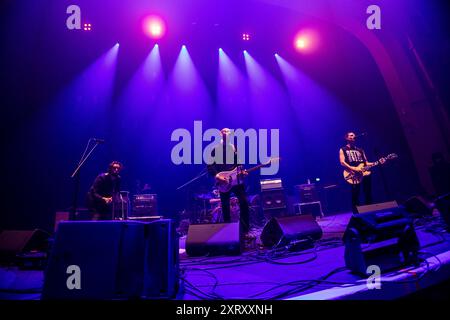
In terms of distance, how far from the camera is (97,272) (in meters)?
1.78

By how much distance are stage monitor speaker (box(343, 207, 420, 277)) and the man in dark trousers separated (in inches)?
172

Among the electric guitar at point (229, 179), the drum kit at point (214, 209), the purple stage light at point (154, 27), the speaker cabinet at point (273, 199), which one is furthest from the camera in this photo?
the speaker cabinet at point (273, 199)

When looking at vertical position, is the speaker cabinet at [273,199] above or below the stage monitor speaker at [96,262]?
above

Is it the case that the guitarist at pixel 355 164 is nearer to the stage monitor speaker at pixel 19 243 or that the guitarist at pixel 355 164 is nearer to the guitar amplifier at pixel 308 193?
the guitar amplifier at pixel 308 193

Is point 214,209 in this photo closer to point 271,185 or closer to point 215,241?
point 271,185

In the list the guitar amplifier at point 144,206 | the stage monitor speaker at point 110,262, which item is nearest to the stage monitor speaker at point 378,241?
the stage monitor speaker at point 110,262

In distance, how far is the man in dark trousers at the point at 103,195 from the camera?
5.01 meters

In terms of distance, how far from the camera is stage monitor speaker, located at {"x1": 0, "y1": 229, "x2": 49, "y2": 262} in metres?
3.37

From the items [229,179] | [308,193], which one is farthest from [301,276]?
[308,193]

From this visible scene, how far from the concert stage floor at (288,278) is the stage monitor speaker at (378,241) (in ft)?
0.34

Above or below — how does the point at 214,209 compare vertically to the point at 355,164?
below

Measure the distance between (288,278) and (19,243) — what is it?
351 cm

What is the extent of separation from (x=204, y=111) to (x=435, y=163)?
654cm

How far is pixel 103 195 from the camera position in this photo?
513cm
